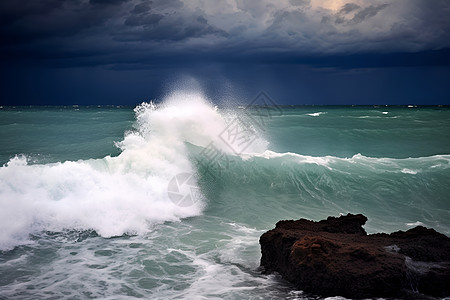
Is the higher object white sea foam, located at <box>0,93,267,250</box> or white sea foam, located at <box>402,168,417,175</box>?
white sea foam, located at <box>0,93,267,250</box>

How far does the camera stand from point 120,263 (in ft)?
22.3

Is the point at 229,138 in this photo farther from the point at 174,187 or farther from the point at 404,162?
the point at 404,162

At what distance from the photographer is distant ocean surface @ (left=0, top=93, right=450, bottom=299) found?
614cm

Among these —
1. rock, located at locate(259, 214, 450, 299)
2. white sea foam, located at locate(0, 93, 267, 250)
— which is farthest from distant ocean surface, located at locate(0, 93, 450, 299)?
rock, located at locate(259, 214, 450, 299)

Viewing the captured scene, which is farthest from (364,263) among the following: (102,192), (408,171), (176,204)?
(408,171)

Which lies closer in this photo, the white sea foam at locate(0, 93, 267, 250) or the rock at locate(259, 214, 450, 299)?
the rock at locate(259, 214, 450, 299)

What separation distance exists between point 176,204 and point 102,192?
194 cm

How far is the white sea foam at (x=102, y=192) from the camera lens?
859 cm

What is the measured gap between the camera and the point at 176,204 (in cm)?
1039

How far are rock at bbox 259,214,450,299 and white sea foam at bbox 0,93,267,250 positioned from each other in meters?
3.96

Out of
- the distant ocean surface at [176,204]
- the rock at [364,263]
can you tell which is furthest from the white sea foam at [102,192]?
the rock at [364,263]

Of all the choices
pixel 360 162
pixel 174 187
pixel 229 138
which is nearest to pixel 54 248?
pixel 174 187

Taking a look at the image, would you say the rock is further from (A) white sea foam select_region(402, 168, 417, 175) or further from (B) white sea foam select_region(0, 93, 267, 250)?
(A) white sea foam select_region(402, 168, 417, 175)

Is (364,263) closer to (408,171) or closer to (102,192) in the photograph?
(102,192)
